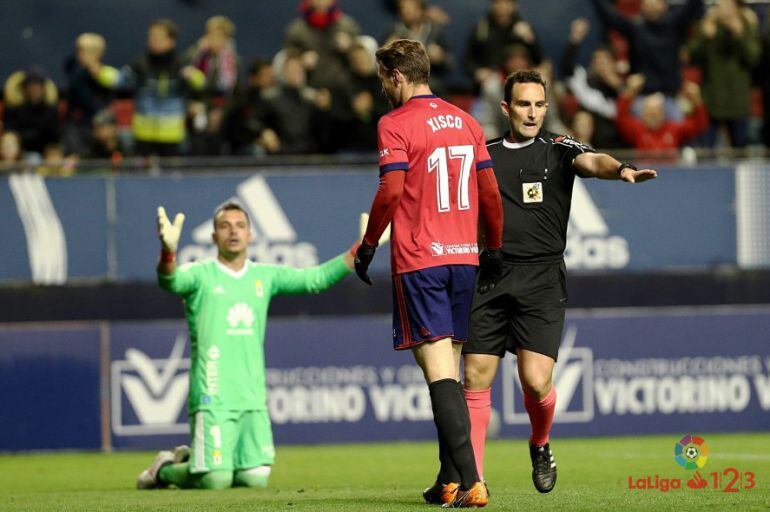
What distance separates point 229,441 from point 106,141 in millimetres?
6829

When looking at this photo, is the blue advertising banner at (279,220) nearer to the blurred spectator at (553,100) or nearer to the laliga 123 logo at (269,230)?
the laliga 123 logo at (269,230)

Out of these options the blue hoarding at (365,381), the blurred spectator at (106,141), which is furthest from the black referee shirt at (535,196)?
Answer: the blurred spectator at (106,141)

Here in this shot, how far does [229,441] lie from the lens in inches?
403

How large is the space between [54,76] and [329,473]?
23.0 ft

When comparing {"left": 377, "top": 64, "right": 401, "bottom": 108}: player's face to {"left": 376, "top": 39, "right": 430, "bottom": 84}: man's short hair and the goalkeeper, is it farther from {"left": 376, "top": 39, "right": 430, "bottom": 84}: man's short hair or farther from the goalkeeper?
the goalkeeper

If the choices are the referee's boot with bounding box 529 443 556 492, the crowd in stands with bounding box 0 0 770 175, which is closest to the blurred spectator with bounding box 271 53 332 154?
the crowd in stands with bounding box 0 0 770 175

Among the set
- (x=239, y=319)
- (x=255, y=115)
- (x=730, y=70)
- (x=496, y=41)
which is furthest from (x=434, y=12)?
(x=239, y=319)

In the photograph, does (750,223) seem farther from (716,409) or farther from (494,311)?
(494,311)

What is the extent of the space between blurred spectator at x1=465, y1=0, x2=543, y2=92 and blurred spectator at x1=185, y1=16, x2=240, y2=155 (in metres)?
2.81

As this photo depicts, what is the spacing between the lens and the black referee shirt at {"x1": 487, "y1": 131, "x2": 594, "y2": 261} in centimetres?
849

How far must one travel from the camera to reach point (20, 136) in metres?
16.3

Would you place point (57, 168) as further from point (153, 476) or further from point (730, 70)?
point (730, 70)

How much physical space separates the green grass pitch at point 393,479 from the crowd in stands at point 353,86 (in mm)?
3563

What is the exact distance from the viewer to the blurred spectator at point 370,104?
54.7 ft
